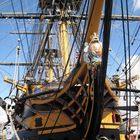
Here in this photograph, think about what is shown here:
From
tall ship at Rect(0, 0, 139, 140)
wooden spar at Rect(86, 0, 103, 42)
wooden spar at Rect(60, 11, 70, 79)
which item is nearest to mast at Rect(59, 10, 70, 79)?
wooden spar at Rect(60, 11, 70, 79)

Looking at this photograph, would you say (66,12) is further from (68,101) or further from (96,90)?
(96,90)

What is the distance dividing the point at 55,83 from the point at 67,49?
18.2 feet

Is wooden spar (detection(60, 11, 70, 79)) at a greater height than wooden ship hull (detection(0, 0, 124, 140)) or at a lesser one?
greater

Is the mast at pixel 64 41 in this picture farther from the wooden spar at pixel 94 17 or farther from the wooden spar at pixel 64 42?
the wooden spar at pixel 94 17

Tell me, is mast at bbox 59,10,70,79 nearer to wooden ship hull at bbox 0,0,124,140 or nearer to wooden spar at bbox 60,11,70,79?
wooden spar at bbox 60,11,70,79

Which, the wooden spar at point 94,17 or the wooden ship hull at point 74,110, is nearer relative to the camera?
the wooden spar at point 94,17

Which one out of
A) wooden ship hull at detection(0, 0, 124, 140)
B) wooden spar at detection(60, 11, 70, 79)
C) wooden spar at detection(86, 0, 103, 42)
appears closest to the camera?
wooden spar at detection(86, 0, 103, 42)

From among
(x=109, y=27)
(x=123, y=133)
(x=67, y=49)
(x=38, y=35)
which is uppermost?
(x=38, y=35)

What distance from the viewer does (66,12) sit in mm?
19203

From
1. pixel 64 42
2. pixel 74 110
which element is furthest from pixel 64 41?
pixel 74 110

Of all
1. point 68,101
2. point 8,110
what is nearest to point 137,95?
→ point 68,101

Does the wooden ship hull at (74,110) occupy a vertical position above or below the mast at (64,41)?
below

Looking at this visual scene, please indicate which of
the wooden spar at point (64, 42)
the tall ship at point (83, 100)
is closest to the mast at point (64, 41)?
the wooden spar at point (64, 42)

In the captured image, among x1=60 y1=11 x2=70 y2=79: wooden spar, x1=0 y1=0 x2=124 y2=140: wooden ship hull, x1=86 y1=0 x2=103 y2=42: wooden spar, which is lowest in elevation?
x1=0 y1=0 x2=124 y2=140: wooden ship hull
